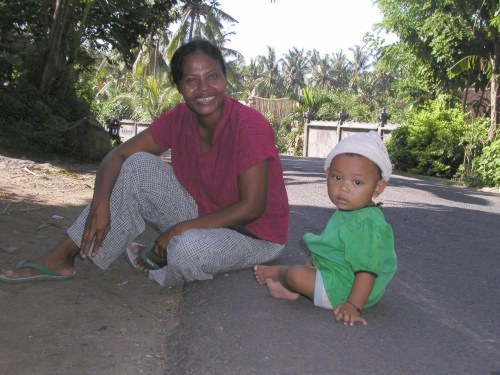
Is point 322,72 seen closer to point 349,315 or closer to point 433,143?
point 433,143

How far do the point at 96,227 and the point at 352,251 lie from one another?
1.37 meters

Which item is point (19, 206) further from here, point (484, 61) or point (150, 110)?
point (150, 110)

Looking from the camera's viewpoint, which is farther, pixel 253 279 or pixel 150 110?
pixel 150 110

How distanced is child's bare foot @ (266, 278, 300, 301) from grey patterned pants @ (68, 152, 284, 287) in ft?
1.09

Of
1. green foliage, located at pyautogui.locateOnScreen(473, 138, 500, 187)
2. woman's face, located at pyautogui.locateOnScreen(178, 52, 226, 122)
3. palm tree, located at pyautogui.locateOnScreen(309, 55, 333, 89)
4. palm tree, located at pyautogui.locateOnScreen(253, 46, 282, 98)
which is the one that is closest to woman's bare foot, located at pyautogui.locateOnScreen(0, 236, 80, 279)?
woman's face, located at pyautogui.locateOnScreen(178, 52, 226, 122)

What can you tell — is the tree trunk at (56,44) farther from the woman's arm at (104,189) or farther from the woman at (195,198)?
the woman at (195,198)

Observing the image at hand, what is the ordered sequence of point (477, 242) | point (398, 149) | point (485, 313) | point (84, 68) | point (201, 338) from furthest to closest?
point (398, 149) → point (84, 68) → point (477, 242) → point (485, 313) → point (201, 338)

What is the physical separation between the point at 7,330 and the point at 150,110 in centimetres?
3069

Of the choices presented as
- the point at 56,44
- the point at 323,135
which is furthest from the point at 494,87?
the point at 323,135

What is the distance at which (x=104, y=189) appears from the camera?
3.12 m

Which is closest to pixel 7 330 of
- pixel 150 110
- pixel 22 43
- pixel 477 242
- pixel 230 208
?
pixel 230 208

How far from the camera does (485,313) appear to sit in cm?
272

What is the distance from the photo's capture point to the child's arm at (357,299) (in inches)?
94.7

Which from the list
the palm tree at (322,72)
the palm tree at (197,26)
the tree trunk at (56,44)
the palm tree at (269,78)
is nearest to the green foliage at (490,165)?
the tree trunk at (56,44)
